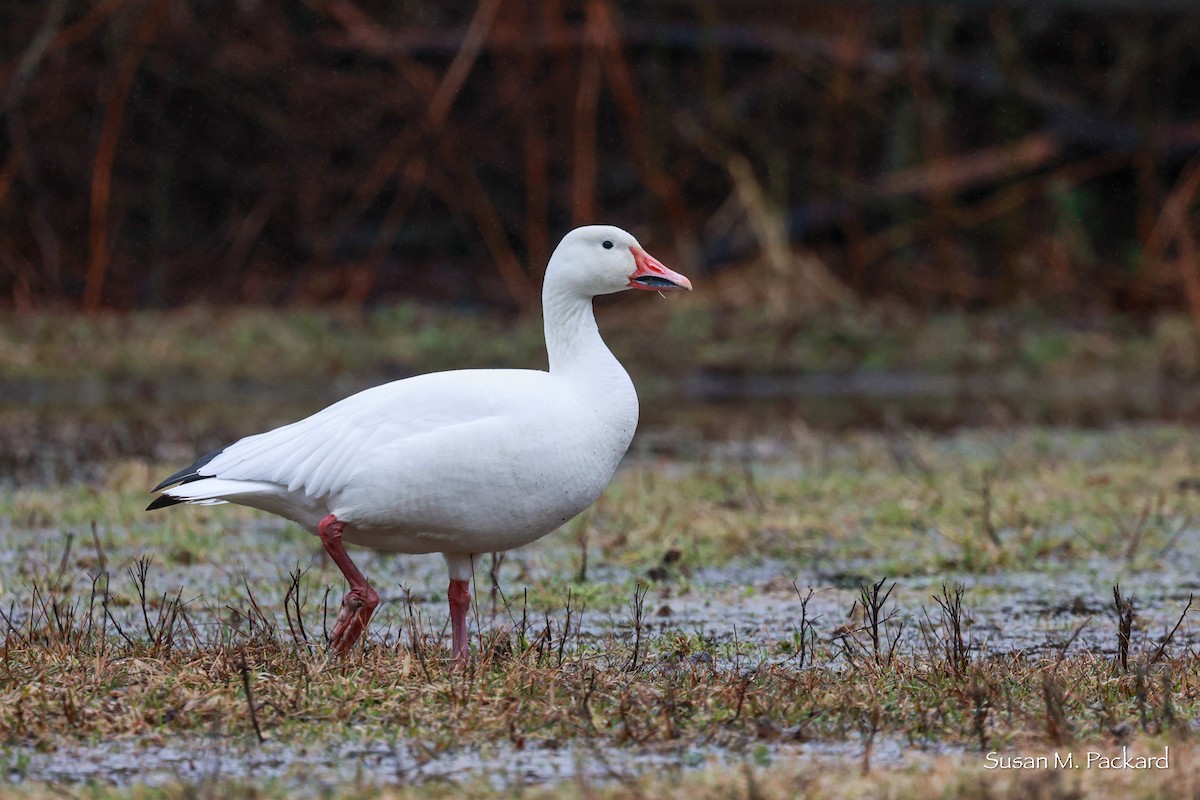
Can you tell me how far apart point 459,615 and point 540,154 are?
39.8ft

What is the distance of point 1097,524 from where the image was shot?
750 cm

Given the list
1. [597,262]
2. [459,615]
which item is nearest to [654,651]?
[459,615]

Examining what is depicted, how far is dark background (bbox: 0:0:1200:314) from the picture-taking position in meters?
16.2

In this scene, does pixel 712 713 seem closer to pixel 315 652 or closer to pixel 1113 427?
pixel 315 652

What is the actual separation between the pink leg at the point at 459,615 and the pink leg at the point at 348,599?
0.23 meters

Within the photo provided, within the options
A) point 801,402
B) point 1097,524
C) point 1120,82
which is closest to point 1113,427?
point 801,402

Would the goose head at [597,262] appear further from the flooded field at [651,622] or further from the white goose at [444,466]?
the flooded field at [651,622]

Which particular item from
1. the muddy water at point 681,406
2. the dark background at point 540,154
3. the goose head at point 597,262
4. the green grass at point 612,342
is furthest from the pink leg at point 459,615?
the dark background at point 540,154

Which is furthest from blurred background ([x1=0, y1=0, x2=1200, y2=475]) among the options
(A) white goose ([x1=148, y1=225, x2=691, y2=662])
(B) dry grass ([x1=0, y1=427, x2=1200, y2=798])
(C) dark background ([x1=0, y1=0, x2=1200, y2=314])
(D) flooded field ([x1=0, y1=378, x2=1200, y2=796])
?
(A) white goose ([x1=148, y1=225, x2=691, y2=662])

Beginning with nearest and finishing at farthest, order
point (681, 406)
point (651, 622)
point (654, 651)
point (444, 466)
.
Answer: point (444, 466) < point (654, 651) < point (651, 622) < point (681, 406)

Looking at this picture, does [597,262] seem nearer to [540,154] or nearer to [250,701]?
[250,701]

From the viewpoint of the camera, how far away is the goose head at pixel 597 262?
5332 millimetres

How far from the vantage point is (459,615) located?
4.92 m

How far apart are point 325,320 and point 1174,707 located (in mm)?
11715
